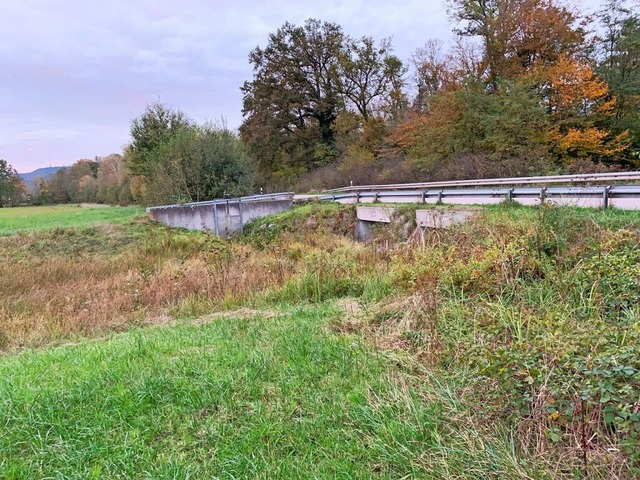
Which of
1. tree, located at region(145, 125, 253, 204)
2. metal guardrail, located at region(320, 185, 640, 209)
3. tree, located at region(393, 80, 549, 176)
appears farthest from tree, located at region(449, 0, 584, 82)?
tree, located at region(145, 125, 253, 204)

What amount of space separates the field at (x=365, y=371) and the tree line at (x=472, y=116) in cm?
721

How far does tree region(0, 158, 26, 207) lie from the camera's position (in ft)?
209

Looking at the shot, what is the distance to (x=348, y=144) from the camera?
112ft

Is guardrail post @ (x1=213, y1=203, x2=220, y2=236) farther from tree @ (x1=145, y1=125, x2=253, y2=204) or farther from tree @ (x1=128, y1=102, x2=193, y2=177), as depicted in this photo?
tree @ (x1=128, y1=102, x2=193, y2=177)

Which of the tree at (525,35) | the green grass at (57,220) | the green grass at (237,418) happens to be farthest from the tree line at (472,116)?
the green grass at (237,418)

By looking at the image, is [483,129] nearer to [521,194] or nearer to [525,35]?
[525,35]

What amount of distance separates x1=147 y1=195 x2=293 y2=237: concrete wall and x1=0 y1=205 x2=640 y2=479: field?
38.0ft

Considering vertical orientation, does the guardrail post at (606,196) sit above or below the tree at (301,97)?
below

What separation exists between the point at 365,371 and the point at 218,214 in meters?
16.9

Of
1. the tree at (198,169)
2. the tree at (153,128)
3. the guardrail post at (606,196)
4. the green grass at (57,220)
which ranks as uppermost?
the tree at (153,128)

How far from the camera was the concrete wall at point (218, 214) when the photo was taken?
63.4ft

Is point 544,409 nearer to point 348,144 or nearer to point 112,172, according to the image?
point 348,144

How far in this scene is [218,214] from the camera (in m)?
19.4

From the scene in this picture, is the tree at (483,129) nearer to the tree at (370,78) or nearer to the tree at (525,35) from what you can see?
the tree at (525,35)
